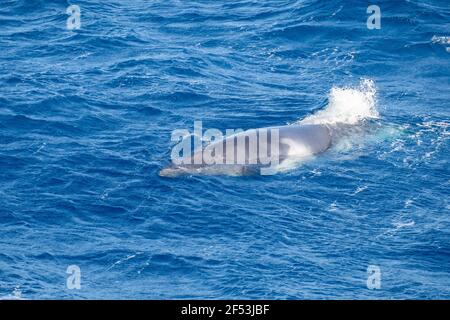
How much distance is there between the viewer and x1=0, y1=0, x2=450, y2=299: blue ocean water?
130 ft

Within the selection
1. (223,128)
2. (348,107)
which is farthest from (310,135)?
(348,107)

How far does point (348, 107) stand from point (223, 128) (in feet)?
26.5

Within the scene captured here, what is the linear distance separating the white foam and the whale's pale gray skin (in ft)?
11.3

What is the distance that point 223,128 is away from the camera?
2069 inches

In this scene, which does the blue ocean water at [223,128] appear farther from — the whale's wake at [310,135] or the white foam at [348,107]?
the whale's wake at [310,135]

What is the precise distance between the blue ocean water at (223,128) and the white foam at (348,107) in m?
0.13

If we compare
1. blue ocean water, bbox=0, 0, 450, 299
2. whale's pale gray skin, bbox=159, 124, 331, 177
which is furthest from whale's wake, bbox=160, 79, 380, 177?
blue ocean water, bbox=0, 0, 450, 299

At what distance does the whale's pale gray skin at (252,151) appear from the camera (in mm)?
47703

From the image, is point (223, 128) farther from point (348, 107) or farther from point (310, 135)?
point (348, 107)

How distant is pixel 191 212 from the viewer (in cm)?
4412

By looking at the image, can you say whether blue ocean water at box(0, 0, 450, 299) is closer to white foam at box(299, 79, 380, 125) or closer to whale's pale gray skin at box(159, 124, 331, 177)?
white foam at box(299, 79, 380, 125)

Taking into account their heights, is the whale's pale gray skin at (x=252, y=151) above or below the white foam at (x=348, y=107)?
below

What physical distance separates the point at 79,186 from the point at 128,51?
738 inches

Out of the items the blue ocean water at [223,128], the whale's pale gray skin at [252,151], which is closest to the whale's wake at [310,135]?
the whale's pale gray skin at [252,151]
